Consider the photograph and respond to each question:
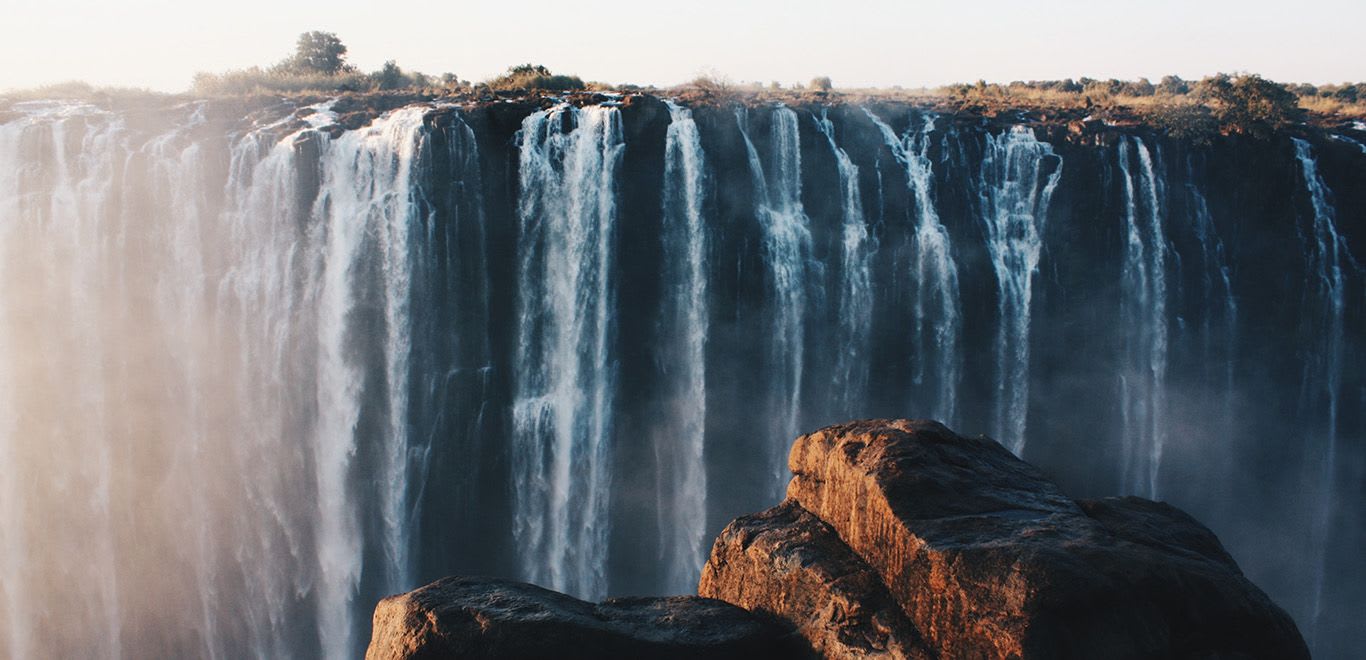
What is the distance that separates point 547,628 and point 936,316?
22840mm

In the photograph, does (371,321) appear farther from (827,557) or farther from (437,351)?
(827,557)

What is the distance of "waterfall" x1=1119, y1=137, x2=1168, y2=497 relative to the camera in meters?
29.8

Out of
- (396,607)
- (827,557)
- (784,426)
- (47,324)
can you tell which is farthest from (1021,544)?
(47,324)

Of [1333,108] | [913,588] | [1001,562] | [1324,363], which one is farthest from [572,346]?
[1333,108]

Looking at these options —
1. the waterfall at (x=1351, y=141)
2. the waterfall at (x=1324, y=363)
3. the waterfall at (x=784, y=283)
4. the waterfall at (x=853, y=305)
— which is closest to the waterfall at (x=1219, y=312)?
the waterfall at (x=1324, y=363)

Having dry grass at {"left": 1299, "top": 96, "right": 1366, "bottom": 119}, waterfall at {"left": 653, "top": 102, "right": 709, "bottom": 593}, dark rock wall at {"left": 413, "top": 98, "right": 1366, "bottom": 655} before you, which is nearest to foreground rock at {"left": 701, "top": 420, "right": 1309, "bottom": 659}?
waterfall at {"left": 653, "top": 102, "right": 709, "bottom": 593}

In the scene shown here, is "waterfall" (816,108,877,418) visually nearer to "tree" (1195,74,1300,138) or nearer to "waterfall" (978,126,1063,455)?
"waterfall" (978,126,1063,455)

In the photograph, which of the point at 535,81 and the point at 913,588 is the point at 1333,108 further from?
the point at 913,588

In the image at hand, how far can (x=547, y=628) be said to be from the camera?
25.9ft

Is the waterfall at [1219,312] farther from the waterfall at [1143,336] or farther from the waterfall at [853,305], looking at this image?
the waterfall at [853,305]

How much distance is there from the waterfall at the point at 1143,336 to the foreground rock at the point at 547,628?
24129 mm

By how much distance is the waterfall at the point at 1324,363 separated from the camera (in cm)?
2961

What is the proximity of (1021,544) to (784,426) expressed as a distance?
22.4 metres

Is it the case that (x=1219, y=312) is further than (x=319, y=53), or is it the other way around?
(x=319, y=53)
